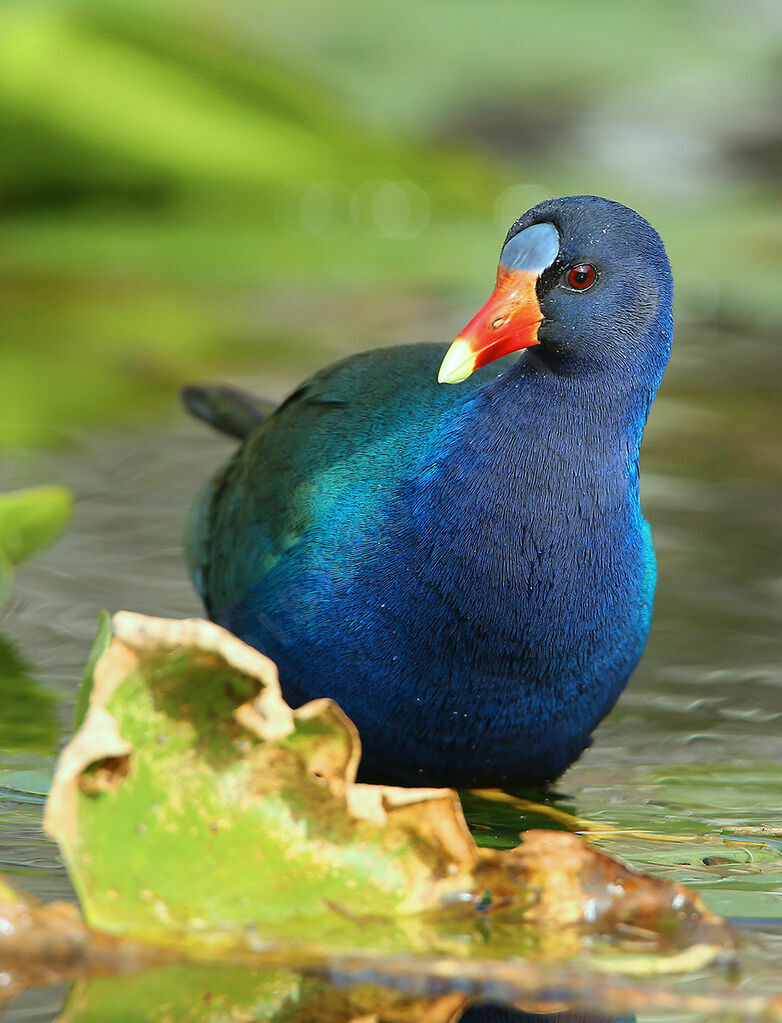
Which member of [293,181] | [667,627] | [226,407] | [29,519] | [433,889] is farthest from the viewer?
[293,181]

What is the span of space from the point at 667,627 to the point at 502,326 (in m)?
0.98

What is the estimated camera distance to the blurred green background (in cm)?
460

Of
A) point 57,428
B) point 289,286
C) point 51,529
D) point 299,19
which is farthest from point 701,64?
point 51,529

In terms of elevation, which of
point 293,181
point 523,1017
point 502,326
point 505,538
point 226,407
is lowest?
point 523,1017

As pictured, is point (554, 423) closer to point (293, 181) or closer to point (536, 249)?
point (536, 249)

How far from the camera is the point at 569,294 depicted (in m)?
2.21

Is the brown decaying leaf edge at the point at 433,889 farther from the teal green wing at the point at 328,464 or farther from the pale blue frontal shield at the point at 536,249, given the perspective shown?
the pale blue frontal shield at the point at 536,249

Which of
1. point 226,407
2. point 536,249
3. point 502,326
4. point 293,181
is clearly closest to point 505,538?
point 502,326

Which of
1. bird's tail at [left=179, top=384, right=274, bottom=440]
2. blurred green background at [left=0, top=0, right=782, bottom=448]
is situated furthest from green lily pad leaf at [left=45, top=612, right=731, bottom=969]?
blurred green background at [left=0, top=0, right=782, bottom=448]

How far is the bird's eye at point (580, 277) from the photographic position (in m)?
2.21

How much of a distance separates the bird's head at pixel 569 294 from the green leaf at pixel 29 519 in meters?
0.66

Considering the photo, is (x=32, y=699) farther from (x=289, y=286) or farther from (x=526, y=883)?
(x=289, y=286)

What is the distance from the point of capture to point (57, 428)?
3.90 meters

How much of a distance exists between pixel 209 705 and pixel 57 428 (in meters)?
2.29
